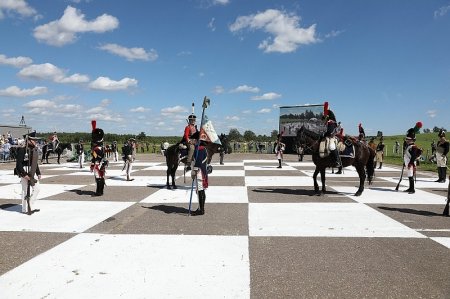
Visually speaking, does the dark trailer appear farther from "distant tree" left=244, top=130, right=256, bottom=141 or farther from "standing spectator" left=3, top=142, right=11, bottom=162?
"distant tree" left=244, top=130, right=256, bottom=141

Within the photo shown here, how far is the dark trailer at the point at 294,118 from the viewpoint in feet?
120

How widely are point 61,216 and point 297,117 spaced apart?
32.6m

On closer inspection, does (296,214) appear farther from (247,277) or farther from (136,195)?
(136,195)

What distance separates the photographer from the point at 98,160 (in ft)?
36.7

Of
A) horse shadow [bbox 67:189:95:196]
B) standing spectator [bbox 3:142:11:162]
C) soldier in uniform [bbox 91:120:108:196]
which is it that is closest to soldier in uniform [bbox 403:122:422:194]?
soldier in uniform [bbox 91:120:108:196]

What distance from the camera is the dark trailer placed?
36.6 metres

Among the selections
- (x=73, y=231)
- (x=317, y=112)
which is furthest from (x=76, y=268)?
(x=317, y=112)

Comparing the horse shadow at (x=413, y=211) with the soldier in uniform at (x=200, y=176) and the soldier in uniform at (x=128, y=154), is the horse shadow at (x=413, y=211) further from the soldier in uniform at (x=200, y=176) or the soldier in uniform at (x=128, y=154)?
the soldier in uniform at (x=128, y=154)

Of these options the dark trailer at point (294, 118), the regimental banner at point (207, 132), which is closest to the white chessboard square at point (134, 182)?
the regimental banner at point (207, 132)

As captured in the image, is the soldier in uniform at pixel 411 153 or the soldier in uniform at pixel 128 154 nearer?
the soldier in uniform at pixel 411 153

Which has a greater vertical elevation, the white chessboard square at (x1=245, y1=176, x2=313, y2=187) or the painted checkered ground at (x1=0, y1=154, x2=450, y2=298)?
the white chessboard square at (x1=245, y1=176, x2=313, y2=187)

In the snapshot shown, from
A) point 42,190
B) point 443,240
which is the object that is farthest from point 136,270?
point 42,190

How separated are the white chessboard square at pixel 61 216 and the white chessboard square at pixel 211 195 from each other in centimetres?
118

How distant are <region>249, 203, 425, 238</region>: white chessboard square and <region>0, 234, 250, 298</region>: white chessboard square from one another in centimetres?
119
